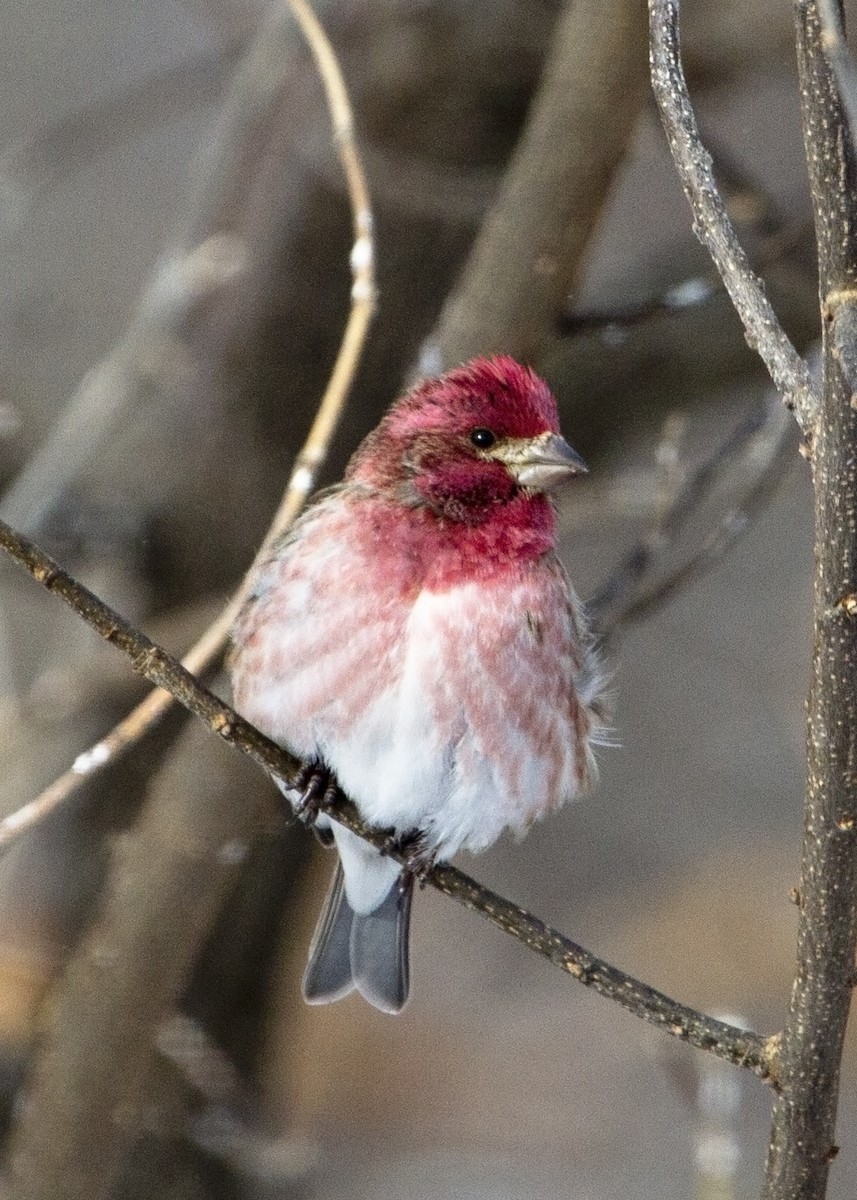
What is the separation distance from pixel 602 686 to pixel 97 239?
3697 mm

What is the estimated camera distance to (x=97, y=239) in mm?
6668

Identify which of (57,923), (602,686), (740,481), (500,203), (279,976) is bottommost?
(57,923)

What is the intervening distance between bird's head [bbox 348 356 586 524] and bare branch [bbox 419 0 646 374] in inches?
24.5

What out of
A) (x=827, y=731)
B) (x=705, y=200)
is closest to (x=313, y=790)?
(x=827, y=731)

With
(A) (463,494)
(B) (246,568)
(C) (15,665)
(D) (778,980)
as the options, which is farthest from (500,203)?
(D) (778,980)

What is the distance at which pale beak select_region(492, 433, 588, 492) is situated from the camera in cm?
339

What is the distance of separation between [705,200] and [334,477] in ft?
8.94

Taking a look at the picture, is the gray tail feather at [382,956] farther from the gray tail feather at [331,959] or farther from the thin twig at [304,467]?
the thin twig at [304,467]

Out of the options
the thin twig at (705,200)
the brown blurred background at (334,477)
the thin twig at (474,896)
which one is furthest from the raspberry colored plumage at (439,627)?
the thin twig at (705,200)

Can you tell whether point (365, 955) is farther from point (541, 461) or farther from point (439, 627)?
point (541, 461)

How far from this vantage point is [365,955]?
388 centimetres

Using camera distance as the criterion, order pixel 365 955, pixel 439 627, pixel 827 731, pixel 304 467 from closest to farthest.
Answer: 1. pixel 827 731
2. pixel 439 627
3. pixel 304 467
4. pixel 365 955

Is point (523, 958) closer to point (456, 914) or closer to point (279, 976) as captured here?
point (456, 914)

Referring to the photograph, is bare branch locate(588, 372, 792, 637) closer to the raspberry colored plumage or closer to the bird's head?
the raspberry colored plumage
